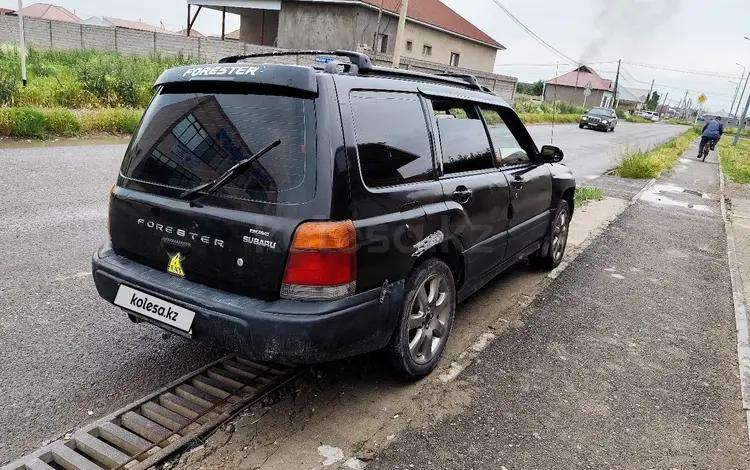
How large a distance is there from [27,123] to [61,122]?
797 millimetres

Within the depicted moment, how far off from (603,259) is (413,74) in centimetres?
410

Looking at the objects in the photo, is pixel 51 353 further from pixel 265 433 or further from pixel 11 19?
pixel 11 19

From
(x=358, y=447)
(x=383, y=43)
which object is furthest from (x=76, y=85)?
(x=383, y=43)

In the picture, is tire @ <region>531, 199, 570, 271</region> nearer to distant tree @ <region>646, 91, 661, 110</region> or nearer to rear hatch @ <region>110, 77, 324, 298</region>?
rear hatch @ <region>110, 77, 324, 298</region>

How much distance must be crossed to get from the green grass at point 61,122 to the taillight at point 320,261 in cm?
926

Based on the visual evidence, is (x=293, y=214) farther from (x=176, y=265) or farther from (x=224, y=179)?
(x=176, y=265)

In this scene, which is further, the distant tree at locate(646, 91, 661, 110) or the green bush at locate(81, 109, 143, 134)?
the distant tree at locate(646, 91, 661, 110)

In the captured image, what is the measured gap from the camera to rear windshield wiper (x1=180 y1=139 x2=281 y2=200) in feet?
8.60

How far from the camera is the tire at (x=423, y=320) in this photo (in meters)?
3.05

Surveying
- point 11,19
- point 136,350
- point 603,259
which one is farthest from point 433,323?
point 11,19

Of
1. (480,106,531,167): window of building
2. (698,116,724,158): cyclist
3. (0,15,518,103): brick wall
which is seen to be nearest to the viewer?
(480,106,531,167): window of building

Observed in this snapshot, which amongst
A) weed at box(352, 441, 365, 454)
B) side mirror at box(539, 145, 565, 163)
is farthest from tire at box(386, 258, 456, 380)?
side mirror at box(539, 145, 565, 163)

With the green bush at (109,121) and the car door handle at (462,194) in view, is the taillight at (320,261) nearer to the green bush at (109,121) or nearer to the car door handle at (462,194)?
the car door handle at (462,194)

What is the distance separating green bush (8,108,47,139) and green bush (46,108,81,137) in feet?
0.70
